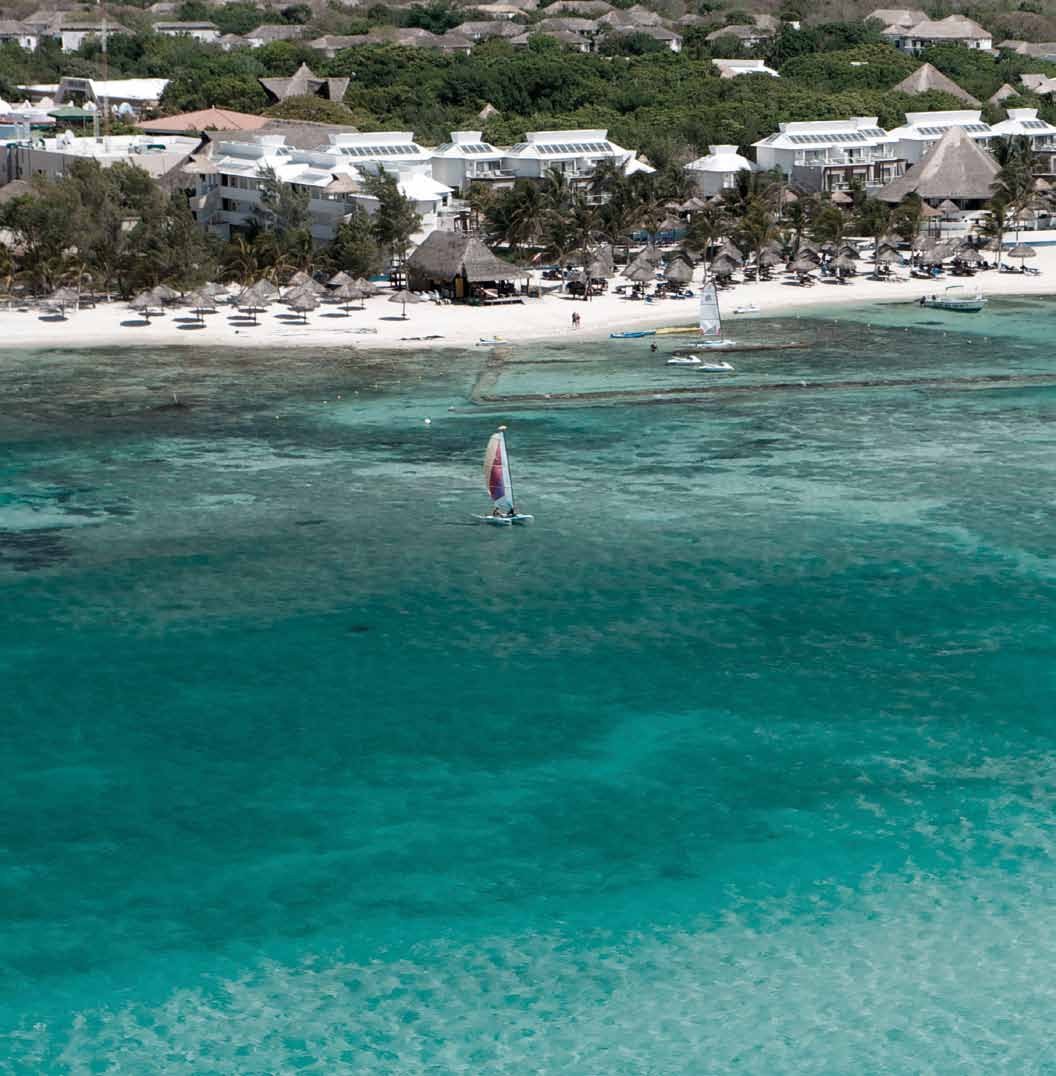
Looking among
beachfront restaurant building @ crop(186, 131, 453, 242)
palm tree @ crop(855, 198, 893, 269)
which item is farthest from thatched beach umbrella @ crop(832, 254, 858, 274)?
beachfront restaurant building @ crop(186, 131, 453, 242)

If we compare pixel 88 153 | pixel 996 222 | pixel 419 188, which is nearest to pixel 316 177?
pixel 419 188

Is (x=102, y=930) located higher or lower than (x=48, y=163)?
lower

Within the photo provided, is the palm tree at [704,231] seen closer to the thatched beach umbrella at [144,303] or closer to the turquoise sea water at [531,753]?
the thatched beach umbrella at [144,303]

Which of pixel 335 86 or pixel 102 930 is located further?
pixel 335 86

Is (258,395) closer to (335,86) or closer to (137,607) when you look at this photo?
(137,607)

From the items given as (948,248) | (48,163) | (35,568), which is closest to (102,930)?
(35,568)

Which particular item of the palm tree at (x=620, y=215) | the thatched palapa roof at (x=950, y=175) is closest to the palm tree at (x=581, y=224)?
the palm tree at (x=620, y=215)
